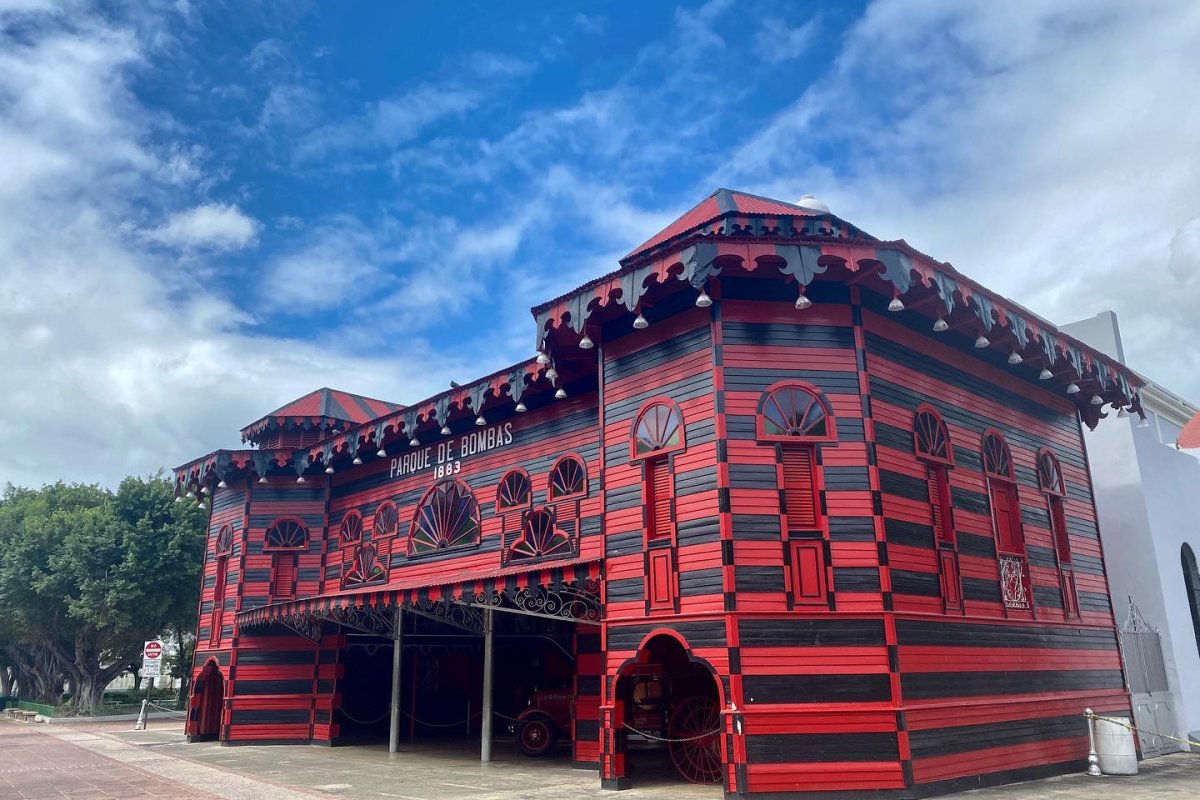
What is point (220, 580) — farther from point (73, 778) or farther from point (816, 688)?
point (816, 688)

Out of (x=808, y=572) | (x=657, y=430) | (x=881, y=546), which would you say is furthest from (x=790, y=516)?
(x=657, y=430)

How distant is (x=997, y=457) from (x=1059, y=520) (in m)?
2.60

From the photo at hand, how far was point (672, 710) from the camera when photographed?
14258mm

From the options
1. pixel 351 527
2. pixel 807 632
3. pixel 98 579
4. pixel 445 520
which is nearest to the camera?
pixel 807 632

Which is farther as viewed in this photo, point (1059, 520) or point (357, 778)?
point (1059, 520)

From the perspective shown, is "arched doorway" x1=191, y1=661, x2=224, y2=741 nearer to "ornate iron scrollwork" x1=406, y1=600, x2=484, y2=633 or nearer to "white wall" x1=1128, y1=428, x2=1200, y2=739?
Result: "ornate iron scrollwork" x1=406, y1=600, x2=484, y2=633

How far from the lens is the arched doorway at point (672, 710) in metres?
13.3

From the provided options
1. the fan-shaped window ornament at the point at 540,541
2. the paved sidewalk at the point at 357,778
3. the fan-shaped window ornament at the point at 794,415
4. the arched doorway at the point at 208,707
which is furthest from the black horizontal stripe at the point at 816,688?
the arched doorway at the point at 208,707

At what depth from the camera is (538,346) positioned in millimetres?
15398

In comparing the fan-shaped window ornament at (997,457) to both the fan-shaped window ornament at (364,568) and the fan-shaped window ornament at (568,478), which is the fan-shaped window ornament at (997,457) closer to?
the fan-shaped window ornament at (568,478)

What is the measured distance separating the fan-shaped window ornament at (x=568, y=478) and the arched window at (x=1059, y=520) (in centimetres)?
896

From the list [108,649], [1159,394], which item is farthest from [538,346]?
[108,649]

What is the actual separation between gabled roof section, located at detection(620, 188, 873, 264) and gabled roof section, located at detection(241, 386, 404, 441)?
37.1 ft

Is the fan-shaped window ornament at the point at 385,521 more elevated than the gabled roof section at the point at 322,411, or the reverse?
the gabled roof section at the point at 322,411
